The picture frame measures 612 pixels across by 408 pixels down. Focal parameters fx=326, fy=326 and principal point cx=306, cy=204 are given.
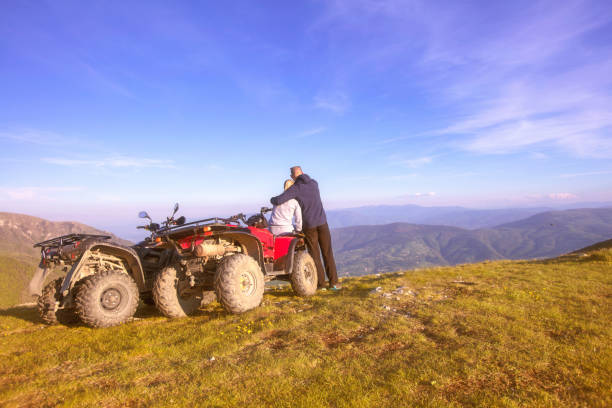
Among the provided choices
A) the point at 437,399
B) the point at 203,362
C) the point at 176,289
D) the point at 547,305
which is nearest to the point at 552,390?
the point at 437,399

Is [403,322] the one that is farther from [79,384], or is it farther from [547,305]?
[79,384]

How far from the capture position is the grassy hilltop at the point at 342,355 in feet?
11.2

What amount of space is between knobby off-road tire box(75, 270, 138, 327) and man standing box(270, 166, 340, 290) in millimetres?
4279

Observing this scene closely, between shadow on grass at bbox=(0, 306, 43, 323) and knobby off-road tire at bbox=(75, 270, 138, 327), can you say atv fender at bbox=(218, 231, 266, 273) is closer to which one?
knobby off-road tire at bbox=(75, 270, 138, 327)

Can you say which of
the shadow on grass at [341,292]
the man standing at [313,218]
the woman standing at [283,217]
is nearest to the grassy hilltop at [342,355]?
the shadow on grass at [341,292]

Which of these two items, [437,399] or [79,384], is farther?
[79,384]

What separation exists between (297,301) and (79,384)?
4795 millimetres

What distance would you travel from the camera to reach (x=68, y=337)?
19.0 feet

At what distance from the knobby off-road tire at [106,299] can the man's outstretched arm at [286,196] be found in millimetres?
3580

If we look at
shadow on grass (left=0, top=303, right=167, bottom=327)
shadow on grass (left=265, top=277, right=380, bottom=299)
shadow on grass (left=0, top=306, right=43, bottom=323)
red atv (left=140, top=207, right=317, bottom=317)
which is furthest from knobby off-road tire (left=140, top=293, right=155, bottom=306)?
shadow on grass (left=265, top=277, right=380, bottom=299)

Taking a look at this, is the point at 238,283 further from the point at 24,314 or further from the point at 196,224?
the point at 24,314

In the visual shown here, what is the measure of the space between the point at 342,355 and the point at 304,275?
4167 millimetres

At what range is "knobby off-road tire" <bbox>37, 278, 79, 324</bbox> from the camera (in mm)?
6414

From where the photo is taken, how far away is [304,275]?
8547 mm
